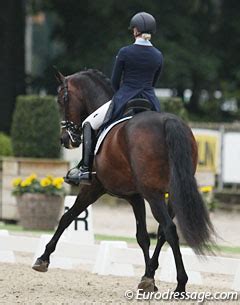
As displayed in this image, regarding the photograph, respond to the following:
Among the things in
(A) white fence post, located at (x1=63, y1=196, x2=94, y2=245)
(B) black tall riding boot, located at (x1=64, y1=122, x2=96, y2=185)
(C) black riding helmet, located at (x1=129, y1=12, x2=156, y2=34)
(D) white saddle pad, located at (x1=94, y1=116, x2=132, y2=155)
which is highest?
(C) black riding helmet, located at (x1=129, y1=12, x2=156, y2=34)

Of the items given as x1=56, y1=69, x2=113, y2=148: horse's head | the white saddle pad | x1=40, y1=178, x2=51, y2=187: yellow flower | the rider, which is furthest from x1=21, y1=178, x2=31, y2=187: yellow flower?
the white saddle pad

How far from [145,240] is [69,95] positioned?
5.84 ft

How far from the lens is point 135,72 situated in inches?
406

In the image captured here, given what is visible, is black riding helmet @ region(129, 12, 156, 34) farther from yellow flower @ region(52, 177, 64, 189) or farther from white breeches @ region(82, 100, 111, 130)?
yellow flower @ region(52, 177, 64, 189)

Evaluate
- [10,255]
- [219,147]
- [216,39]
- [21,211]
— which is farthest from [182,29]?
[10,255]

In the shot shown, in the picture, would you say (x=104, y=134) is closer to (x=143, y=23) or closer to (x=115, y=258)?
(x=143, y=23)

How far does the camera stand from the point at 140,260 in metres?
11.4

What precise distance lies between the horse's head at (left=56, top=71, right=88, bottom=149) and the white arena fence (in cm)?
137

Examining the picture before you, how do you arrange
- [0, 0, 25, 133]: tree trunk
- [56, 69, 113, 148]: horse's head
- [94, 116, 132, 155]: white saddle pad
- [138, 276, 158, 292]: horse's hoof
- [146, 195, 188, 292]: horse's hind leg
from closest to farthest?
[146, 195, 188, 292]: horse's hind leg
[138, 276, 158, 292]: horse's hoof
[94, 116, 132, 155]: white saddle pad
[56, 69, 113, 148]: horse's head
[0, 0, 25, 133]: tree trunk

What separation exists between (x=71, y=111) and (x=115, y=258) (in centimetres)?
173

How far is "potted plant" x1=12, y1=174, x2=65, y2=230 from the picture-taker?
17297 millimetres

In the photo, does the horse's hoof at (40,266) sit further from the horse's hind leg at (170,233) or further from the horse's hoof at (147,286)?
the horse's hind leg at (170,233)

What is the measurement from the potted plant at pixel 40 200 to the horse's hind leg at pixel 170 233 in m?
7.80

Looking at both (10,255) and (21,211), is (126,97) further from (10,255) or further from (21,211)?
(21,211)
